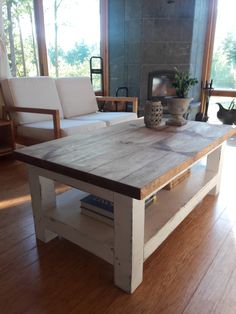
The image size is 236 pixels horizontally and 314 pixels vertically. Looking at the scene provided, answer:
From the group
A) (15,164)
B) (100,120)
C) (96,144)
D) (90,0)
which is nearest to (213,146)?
(96,144)

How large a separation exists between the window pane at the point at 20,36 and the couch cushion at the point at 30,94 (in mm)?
734

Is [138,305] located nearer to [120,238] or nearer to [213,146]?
[120,238]

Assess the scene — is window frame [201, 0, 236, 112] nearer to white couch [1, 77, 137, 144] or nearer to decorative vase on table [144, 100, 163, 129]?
white couch [1, 77, 137, 144]

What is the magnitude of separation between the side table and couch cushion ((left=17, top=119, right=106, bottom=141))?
0.08m

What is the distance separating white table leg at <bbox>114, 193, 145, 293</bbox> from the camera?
0.97 metres

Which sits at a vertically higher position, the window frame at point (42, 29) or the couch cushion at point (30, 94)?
the window frame at point (42, 29)

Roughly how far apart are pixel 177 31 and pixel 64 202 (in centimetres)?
353

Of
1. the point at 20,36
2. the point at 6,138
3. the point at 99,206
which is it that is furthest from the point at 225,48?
the point at 99,206

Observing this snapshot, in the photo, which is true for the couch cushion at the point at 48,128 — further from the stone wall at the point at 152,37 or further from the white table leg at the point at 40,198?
the stone wall at the point at 152,37

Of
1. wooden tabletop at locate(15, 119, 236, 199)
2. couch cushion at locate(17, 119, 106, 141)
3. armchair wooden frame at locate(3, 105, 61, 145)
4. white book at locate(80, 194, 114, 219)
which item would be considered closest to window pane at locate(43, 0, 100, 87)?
armchair wooden frame at locate(3, 105, 61, 145)

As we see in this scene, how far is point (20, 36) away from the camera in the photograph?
10.5ft

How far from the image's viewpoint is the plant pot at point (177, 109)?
172 cm

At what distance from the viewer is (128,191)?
0.90m

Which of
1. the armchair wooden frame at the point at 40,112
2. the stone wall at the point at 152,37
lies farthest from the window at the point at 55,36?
the armchair wooden frame at the point at 40,112
